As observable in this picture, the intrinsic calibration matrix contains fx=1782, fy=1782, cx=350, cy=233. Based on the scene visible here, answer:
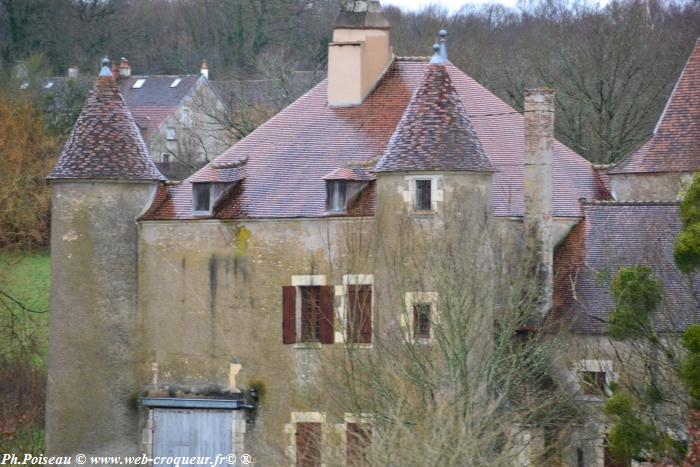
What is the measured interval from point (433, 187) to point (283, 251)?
3276 millimetres

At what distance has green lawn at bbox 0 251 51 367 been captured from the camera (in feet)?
125

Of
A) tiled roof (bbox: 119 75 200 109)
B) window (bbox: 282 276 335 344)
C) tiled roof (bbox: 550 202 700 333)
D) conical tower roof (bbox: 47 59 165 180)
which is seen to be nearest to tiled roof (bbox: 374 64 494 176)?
window (bbox: 282 276 335 344)

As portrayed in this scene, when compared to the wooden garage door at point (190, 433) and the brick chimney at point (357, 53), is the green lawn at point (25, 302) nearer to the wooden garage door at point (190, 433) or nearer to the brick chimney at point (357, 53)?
the wooden garage door at point (190, 433)

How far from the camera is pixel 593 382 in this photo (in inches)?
1144

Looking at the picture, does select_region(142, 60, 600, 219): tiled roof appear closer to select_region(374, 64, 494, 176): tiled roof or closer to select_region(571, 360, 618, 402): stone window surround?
select_region(374, 64, 494, 176): tiled roof

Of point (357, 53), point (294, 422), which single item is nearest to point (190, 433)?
point (294, 422)

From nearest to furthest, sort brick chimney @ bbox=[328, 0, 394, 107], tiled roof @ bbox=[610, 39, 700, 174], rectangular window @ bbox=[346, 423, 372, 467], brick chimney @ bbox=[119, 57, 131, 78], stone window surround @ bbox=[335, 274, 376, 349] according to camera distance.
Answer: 1. rectangular window @ bbox=[346, 423, 372, 467]
2. stone window surround @ bbox=[335, 274, 376, 349]
3. brick chimney @ bbox=[328, 0, 394, 107]
4. tiled roof @ bbox=[610, 39, 700, 174]
5. brick chimney @ bbox=[119, 57, 131, 78]

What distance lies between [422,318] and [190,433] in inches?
206

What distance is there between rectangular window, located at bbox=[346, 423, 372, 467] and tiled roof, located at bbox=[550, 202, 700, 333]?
4291mm

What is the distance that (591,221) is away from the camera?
103 feet

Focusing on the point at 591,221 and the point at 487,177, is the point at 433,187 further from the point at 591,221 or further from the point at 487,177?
the point at 591,221

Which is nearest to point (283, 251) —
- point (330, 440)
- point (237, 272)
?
point (237, 272)

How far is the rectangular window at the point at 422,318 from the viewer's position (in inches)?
1105

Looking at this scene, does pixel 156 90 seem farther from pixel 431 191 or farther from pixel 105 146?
pixel 431 191
